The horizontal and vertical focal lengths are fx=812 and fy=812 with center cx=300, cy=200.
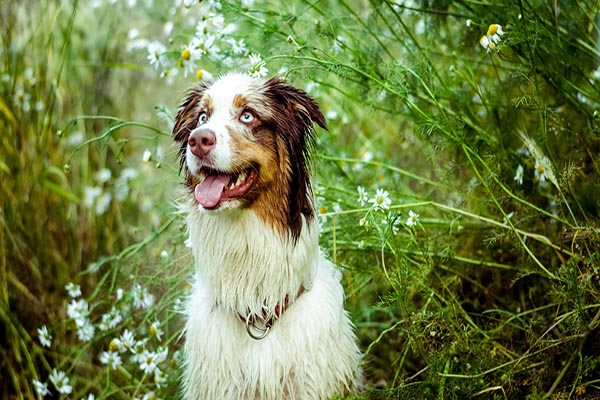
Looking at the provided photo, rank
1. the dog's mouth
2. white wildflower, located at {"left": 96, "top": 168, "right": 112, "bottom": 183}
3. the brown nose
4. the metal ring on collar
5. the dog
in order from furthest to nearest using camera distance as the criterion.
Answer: white wildflower, located at {"left": 96, "top": 168, "right": 112, "bottom": 183}
the metal ring on collar
the dog
the dog's mouth
the brown nose

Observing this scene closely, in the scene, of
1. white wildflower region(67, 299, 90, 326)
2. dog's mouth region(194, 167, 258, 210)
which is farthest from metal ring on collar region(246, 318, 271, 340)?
white wildflower region(67, 299, 90, 326)

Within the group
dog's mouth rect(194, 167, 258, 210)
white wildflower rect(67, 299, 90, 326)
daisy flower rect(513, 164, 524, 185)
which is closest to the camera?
dog's mouth rect(194, 167, 258, 210)

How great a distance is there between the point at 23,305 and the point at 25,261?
0.27 meters

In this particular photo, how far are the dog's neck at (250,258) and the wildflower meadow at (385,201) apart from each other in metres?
0.32

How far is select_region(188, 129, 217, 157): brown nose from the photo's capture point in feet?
9.50

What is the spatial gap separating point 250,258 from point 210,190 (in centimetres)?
35

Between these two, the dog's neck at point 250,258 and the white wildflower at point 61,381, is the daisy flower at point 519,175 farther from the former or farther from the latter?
the white wildflower at point 61,381

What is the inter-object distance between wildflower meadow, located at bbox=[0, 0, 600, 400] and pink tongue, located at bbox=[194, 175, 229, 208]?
46 cm

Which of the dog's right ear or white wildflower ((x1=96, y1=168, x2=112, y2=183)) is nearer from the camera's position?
the dog's right ear

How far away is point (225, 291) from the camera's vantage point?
3.25 meters

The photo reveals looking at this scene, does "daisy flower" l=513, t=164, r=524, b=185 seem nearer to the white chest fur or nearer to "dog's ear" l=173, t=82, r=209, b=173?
the white chest fur

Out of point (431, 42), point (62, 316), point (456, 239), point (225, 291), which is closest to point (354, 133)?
point (431, 42)

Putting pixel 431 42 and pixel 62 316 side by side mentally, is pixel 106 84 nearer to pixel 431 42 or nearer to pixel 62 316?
pixel 62 316

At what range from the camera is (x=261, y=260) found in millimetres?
3203
